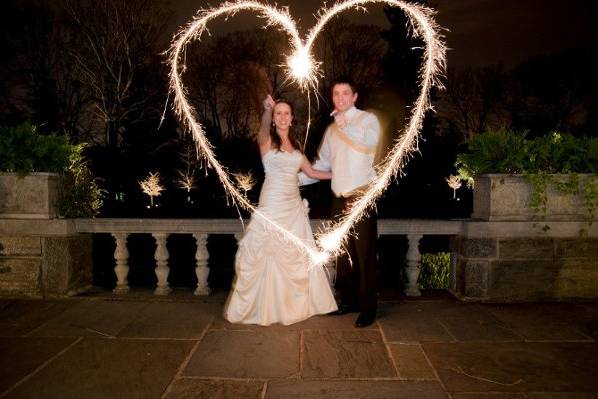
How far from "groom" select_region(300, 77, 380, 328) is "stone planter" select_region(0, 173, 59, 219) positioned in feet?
10.8

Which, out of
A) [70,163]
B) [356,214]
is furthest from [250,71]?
[356,214]

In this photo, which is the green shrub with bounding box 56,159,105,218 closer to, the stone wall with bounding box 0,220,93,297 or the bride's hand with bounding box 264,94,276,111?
the stone wall with bounding box 0,220,93,297

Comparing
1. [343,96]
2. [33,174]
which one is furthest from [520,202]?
[33,174]

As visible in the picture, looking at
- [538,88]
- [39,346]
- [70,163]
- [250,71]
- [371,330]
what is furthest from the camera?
[538,88]

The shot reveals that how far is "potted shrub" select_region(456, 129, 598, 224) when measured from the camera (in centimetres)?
529

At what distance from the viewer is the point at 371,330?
450 cm

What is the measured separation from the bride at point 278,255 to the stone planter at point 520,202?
198 cm

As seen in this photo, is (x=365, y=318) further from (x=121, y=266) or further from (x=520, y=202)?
(x=121, y=266)

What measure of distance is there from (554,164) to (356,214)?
254 centimetres

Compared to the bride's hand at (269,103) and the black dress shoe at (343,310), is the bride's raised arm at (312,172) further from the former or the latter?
the black dress shoe at (343,310)

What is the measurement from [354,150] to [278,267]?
1398mm

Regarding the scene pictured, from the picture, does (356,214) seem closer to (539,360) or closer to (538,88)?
(539,360)

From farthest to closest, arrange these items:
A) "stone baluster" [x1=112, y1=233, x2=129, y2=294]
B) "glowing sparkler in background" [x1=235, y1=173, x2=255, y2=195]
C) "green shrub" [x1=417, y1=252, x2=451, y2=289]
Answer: "glowing sparkler in background" [x1=235, y1=173, x2=255, y2=195], "green shrub" [x1=417, y1=252, x2=451, y2=289], "stone baluster" [x1=112, y1=233, x2=129, y2=294]

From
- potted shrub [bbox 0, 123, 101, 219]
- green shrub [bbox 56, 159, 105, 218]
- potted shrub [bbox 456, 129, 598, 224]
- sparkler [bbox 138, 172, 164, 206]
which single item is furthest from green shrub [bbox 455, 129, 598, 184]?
sparkler [bbox 138, 172, 164, 206]
